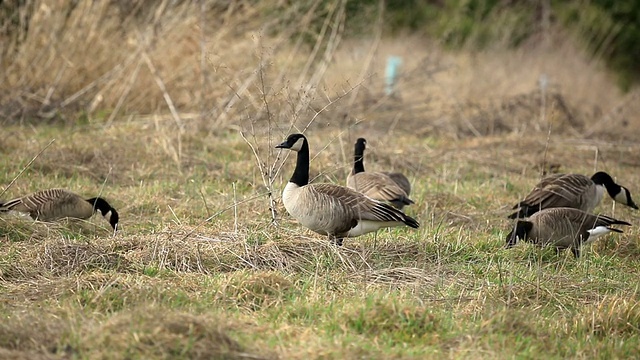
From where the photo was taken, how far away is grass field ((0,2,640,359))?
4938mm

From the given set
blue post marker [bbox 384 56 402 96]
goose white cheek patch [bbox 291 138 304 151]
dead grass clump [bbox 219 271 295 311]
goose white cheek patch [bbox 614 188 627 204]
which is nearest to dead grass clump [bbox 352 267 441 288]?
dead grass clump [bbox 219 271 295 311]

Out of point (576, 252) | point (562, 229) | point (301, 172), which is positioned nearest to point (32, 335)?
point (301, 172)

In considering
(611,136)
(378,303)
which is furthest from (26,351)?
(611,136)

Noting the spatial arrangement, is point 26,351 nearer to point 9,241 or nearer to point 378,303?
point 378,303

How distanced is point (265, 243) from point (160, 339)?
2.15 m

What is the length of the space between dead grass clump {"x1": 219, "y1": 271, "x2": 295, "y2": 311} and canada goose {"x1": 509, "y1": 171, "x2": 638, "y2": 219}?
3250 mm

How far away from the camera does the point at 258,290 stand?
566 cm

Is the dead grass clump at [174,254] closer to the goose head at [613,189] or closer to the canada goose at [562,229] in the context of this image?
the canada goose at [562,229]

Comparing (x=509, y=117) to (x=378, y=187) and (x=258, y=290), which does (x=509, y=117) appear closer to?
(x=378, y=187)

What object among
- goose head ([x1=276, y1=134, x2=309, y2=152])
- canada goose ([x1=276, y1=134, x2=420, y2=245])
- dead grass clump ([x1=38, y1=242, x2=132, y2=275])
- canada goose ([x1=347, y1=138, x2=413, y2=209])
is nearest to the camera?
dead grass clump ([x1=38, y1=242, x2=132, y2=275])

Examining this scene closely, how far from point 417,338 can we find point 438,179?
5.67m

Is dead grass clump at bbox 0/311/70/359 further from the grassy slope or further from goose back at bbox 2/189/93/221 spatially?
goose back at bbox 2/189/93/221

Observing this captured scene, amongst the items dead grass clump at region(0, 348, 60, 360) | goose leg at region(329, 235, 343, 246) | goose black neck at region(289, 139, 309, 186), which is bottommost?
goose leg at region(329, 235, 343, 246)

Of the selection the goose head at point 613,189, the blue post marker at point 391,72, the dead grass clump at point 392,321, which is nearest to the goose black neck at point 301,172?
the dead grass clump at point 392,321
